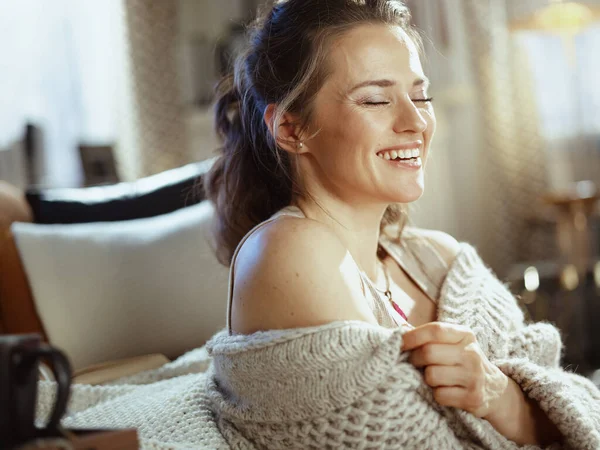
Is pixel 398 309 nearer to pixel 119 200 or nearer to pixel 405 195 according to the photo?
pixel 405 195

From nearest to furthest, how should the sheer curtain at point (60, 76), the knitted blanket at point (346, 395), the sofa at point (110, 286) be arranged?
1. the knitted blanket at point (346, 395)
2. the sofa at point (110, 286)
3. the sheer curtain at point (60, 76)

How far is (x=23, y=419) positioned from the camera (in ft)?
2.48

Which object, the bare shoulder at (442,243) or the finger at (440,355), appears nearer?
the finger at (440,355)

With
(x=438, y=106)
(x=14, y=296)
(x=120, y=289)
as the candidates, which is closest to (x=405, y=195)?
(x=120, y=289)

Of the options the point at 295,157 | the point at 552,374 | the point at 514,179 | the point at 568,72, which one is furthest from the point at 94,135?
the point at 552,374

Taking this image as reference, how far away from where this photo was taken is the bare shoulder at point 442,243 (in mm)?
1562

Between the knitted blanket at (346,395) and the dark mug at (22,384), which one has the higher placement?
the dark mug at (22,384)

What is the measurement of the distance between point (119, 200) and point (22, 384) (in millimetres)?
1587

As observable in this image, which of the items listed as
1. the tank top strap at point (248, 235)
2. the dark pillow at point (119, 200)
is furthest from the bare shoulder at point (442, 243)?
the dark pillow at point (119, 200)

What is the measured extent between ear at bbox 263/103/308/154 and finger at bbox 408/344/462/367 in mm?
456

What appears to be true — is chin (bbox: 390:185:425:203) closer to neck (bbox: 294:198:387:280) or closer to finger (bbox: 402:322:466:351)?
neck (bbox: 294:198:387:280)

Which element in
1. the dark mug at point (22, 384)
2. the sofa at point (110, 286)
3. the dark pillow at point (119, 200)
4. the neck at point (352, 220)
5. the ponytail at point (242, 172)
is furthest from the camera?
the dark pillow at point (119, 200)

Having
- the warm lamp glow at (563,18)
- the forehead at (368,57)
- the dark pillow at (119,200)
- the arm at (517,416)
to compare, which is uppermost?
the warm lamp glow at (563,18)

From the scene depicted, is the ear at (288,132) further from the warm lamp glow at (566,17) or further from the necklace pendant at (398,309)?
the warm lamp glow at (566,17)
